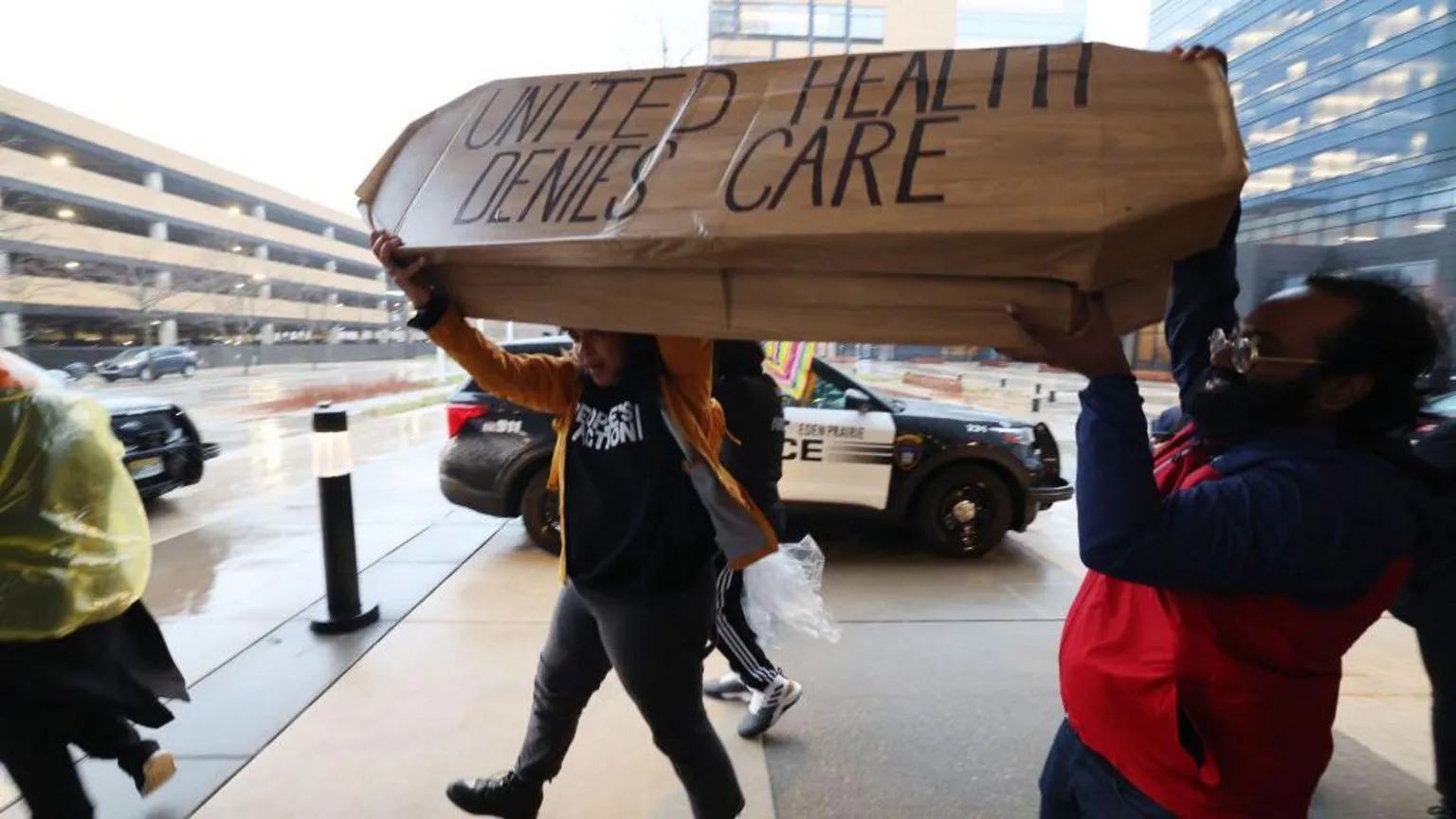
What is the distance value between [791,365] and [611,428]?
3405mm

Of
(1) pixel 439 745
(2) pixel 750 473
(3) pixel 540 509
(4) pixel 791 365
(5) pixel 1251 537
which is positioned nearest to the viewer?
(5) pixel 1251 537

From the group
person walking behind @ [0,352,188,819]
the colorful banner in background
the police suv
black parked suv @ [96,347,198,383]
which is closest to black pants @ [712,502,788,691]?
person walking behind @ [0,352,188,819]

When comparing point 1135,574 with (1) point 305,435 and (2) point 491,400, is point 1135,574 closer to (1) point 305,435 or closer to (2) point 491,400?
(2) point 491,400

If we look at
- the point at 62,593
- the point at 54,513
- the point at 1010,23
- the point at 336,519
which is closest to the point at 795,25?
the point at 1010,23

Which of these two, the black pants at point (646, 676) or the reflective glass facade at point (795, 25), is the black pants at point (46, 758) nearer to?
the black pants at point (646, 676)

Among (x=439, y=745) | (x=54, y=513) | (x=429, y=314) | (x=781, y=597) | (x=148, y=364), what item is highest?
(x=429, y=314)

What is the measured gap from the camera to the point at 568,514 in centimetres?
188

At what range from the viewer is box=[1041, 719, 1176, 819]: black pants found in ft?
3.76

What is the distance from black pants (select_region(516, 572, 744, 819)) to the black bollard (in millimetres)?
2090

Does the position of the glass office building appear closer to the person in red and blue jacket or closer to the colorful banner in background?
the person in red and blue jacket

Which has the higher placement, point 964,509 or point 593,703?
point 964,509

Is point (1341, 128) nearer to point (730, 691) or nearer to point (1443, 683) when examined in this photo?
point (1443, 683)

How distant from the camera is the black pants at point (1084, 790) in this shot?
114 centimetres

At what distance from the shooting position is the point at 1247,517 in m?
0.95
